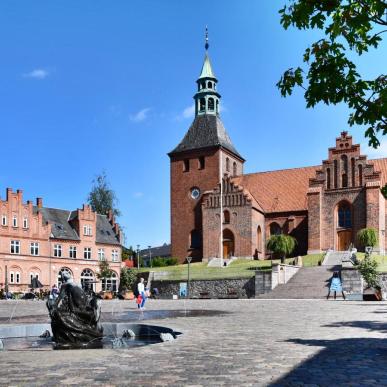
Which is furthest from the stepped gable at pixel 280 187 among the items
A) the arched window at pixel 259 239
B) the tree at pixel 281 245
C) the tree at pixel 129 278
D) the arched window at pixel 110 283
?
the arched window at pixel 110 283

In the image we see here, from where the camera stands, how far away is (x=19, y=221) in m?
65.4

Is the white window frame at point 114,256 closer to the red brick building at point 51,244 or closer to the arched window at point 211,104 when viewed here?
the red brick building at point 51,244

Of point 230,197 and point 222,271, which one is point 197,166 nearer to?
point 230,197

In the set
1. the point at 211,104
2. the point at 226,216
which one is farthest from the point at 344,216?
the point at 211,104

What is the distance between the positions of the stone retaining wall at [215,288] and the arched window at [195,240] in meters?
16.7

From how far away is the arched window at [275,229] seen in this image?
6706 centimetres

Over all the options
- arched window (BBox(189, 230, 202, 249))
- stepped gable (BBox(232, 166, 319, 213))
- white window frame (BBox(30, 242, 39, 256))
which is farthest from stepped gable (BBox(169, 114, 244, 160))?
white window frame (BBox(30, 242, 39, 256))

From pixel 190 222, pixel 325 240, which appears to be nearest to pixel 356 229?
pixel 325 240

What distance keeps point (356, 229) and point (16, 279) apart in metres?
36.7

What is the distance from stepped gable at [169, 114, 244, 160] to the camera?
71.2m

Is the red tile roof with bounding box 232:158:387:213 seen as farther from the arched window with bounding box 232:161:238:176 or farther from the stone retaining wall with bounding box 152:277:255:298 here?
the stone retaining wall with bounding box 152:277:255:298

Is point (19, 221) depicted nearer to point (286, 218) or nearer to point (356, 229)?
point (286, 218)

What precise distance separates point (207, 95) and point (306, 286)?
37800mm

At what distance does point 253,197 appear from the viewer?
6919 centimetres
